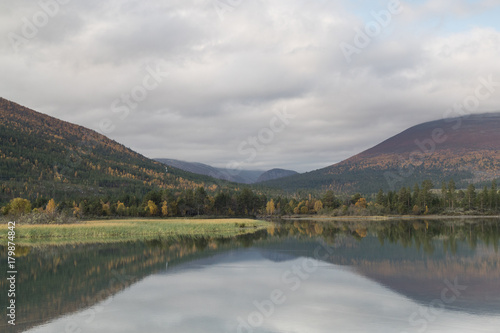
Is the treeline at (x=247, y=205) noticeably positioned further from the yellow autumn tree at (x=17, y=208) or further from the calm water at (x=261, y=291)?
the calm water at (x=261, y=291)

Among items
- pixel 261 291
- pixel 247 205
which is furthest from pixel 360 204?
pixel 261 291

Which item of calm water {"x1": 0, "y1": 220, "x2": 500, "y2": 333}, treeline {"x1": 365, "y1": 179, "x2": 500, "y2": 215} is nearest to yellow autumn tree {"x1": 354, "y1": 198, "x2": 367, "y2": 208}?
treeline {"x1": 365, "y1": 179, "x2": 500, "y2": 215}

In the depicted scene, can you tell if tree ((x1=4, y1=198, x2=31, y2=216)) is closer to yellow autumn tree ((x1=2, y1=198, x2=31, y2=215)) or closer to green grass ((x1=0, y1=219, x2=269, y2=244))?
yellow autumn tree ((x1=2, y1=198, x2=31, y2=215))

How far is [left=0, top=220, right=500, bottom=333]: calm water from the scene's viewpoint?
20094mm

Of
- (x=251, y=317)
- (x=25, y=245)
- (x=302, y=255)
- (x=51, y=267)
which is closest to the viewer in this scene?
(x=251, y=317)

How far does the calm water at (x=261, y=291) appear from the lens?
791 inches

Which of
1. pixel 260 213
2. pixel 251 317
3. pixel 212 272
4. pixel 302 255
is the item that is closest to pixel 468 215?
pixel 260 213

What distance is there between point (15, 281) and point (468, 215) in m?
152

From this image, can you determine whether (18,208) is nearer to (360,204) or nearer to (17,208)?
(17,208)

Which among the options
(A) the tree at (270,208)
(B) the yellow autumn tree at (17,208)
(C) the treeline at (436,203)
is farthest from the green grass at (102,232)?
(C) the treeline at (436,203)

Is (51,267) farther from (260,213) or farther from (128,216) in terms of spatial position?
(260,213)

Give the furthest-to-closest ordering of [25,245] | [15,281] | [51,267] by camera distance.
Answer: [25,245]
[51,267]
[15,281]

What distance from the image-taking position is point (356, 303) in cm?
2369

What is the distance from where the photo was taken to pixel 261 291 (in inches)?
1099
